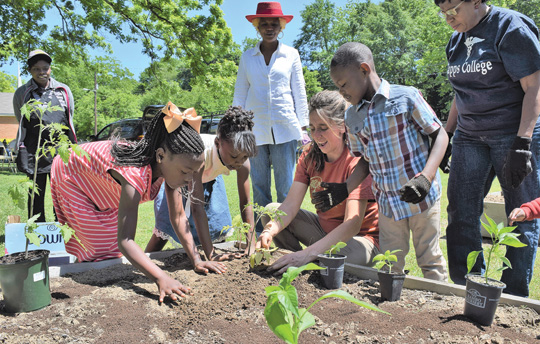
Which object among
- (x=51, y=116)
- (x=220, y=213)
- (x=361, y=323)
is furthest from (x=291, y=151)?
(x=51, y=116)

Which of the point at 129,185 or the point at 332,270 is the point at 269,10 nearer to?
the point at 129,185

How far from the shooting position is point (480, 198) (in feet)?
8.44

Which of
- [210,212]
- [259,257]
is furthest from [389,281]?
[210,212]

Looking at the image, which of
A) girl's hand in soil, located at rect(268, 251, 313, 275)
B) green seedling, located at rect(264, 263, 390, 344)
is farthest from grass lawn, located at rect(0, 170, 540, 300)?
green seedling, located at rect(264, 263, 390, 344)

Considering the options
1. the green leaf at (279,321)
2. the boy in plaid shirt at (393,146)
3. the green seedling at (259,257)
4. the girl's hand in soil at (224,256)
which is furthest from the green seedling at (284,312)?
the girl's hand in soil at (224,256)

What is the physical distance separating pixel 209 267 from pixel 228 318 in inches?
24.2

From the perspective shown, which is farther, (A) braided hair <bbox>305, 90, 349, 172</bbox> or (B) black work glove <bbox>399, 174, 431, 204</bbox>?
(A) braided hair <bbox>305, 90, 349, 172</bbox>

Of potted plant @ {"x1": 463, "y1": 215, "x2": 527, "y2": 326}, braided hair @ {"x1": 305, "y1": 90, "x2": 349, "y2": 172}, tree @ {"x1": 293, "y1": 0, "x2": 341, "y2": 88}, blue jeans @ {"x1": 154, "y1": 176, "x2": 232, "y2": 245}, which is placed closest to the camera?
potted plant @ {"x1": 463, "y1": 215, "x2": 527, "y2": 326}

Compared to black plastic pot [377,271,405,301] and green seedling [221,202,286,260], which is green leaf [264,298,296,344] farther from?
green seedling [221,202,286,260]

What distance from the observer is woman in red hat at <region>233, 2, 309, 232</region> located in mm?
3822

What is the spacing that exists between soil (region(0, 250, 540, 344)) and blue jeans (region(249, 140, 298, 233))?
60.8 inches

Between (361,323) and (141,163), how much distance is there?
57.2 inches

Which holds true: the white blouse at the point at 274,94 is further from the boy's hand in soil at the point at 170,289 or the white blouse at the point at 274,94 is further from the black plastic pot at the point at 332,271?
the boy's hand in soil at the point at 170,289

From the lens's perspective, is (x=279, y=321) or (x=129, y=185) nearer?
(x=279, y=321)
